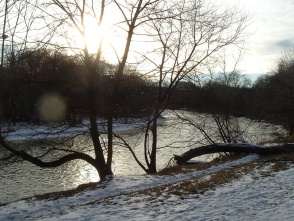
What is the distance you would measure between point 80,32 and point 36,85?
1996 millimetres

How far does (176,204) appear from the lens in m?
6.20

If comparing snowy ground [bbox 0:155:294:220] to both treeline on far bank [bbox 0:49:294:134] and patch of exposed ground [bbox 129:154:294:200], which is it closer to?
patch of exposed ground [bbox 129:154:294:200]

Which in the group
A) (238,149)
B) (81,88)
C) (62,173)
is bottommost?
(62,173)

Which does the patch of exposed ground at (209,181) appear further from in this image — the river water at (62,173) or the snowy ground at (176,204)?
the river water at (62,173)

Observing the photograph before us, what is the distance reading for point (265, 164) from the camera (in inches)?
372

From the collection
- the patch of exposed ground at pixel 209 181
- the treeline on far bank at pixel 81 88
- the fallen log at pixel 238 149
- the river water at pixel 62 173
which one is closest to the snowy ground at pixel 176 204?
the patch of exposed ground at pixel 209 181

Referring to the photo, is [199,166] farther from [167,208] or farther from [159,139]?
[159,139]

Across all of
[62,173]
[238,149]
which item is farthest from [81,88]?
[62,173]

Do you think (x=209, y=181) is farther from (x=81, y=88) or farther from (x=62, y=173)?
(x=62, y=173)

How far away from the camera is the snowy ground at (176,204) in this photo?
5.50 m

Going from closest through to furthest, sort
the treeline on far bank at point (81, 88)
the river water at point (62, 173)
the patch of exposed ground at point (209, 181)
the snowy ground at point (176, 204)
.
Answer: the snowy ground at point (176, 204)
the patch of exposed ground at point (209, 181)
the treeline on far bank at point (81, 88)
the river water at point (62, 173)

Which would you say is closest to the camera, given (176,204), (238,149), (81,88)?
(176,204)

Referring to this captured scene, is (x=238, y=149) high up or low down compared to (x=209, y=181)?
up

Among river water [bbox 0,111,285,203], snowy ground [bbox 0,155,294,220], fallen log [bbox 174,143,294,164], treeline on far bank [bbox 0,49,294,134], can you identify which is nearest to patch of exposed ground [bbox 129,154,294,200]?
snowy ground [bbox 0,155,294,220]
